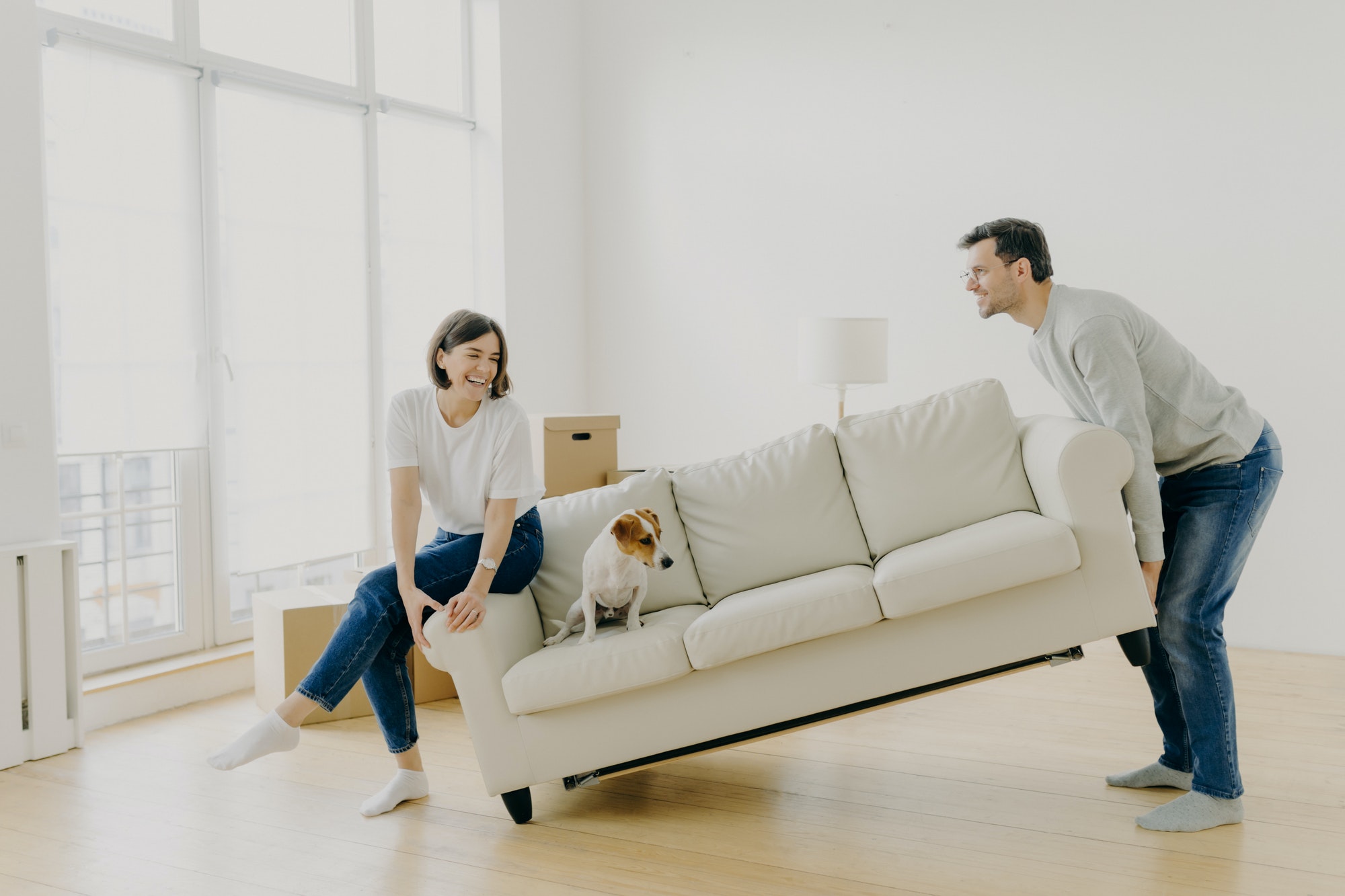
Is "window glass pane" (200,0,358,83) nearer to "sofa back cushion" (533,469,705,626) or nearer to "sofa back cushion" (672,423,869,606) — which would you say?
"sofa back cushion" (533,469,705,626)

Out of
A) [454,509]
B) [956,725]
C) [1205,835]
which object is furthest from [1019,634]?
[454,509]

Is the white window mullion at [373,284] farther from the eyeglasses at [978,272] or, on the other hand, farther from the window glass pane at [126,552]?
the eyeglasses at [978,272]

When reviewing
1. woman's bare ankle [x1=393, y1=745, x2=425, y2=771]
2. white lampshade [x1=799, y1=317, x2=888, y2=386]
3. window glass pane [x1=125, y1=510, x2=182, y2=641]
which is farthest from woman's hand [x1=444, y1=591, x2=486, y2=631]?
white lampshade [x1=799, y1=317, x2=888, y2=386]

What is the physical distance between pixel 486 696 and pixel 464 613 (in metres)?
0.20

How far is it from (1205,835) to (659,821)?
48.6 inches

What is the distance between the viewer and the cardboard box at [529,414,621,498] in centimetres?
355

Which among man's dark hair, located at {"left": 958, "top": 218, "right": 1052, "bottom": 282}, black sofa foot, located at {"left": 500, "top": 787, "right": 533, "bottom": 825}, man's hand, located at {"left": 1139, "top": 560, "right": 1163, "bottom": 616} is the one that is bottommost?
black sofa foot, located at {"left": 500, "top": 787, "right": 533, "bottom": 825}

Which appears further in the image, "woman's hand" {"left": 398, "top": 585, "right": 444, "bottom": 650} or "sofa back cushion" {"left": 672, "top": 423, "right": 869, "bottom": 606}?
"sofa back cushion" {"left": 672, "top": 423, "right": 869, "bottom": 606}

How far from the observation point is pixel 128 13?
11.6ft

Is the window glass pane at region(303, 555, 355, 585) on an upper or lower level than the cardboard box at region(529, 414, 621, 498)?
lower

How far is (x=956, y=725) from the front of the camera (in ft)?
9.93

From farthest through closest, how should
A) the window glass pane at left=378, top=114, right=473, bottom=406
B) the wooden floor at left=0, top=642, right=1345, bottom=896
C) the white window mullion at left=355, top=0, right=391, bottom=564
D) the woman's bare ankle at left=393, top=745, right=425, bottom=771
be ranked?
the window glass pane at left=378, top=114, right=473, bottom=406
the white window mullion at left=355, top=0, right=391, bottom=564
the woman's bare ankle at left=393, top=745, right=425, bottom=771
the wooden floor at left=0, top=642, right=1345, bottom=896

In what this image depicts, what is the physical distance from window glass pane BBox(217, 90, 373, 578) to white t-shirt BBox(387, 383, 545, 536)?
1.64 meters

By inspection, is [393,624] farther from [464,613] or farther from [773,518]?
[773,518]
